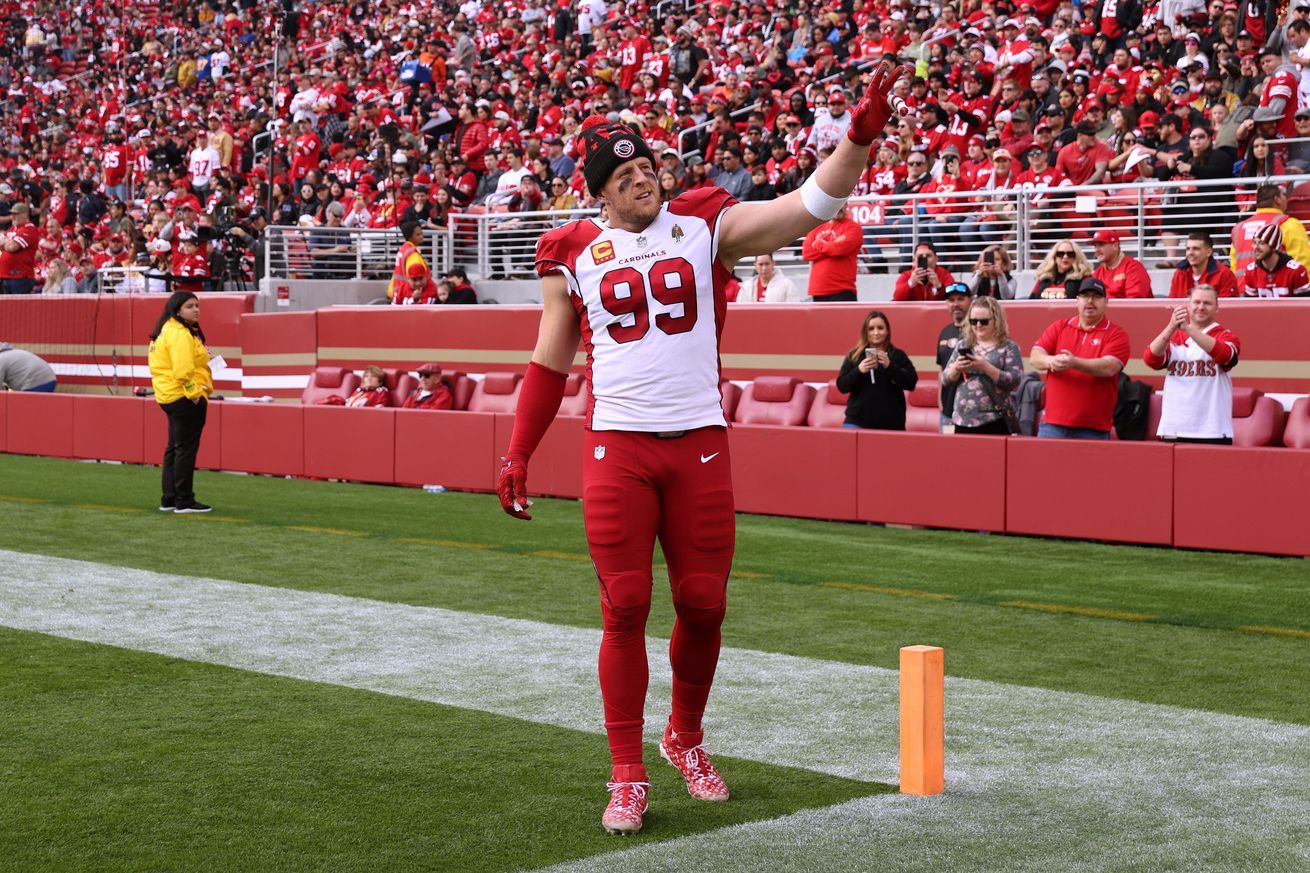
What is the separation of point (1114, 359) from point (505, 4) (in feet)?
68.1

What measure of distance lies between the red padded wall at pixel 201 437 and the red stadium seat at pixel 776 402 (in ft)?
19.5

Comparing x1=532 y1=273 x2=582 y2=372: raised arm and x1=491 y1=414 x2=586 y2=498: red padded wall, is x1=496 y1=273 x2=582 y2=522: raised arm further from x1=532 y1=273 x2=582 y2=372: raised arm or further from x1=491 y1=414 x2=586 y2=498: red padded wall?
x1=491 y1=414 x2=586 y2=498: red padded wall

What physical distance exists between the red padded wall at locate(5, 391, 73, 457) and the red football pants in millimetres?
16649


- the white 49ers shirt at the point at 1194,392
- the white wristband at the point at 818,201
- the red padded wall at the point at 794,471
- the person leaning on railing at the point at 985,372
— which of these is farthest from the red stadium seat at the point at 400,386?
the white wristband at the point at 818,201

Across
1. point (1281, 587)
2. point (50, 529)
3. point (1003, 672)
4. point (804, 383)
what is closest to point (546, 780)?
point (1003, 672)

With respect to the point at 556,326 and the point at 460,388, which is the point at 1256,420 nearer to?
the point at 460,388

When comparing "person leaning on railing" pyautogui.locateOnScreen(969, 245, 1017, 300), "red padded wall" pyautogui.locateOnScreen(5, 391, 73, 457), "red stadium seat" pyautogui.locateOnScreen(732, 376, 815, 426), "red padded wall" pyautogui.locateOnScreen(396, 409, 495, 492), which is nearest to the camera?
"person leaning on railing" pyautogui.locateOnScreen(969, 245, 1017, 300)

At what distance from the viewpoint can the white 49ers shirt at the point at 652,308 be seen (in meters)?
5.00

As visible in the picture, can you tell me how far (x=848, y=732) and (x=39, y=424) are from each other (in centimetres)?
1673

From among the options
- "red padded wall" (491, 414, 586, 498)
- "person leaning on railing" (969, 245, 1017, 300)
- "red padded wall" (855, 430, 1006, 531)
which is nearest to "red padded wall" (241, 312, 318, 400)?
"red padded wall" (491, 414, 586, 498)

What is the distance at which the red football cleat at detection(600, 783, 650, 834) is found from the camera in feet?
15.9

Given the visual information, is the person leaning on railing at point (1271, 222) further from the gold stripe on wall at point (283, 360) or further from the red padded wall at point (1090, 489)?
the gold stripe on wall at point (283, 360)

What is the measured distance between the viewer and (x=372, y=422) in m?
17.0

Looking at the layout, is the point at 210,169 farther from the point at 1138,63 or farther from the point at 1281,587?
the point at 1281,587
